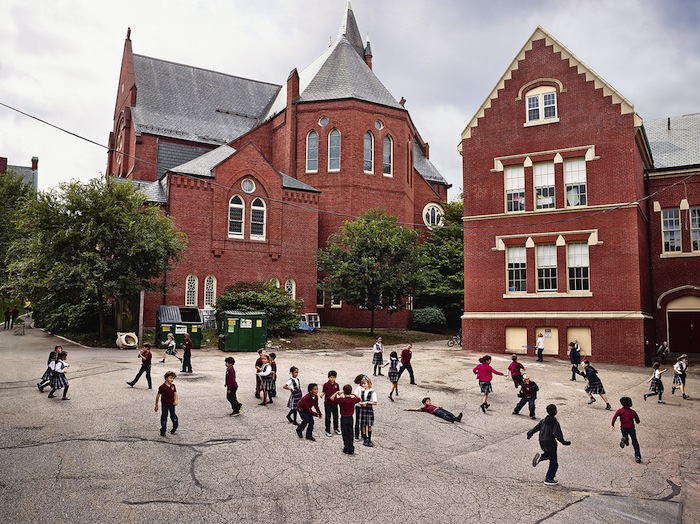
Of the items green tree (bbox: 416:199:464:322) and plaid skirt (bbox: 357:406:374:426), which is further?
green tree (bbox: 416:199:464:322)

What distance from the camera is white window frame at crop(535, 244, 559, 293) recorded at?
2795cm

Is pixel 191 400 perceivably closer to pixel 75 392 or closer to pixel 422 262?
pixel 75 392

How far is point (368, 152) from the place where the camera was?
1714 inches

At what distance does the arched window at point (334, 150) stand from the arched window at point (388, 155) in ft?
12.3

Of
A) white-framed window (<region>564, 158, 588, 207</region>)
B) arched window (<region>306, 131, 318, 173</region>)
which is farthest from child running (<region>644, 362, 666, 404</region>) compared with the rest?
arched window (<region>306, 131, 318, 173</region>)

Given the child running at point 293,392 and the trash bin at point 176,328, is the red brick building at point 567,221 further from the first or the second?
the child running at point 293,392

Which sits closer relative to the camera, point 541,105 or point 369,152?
point 541,105

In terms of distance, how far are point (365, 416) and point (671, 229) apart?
25.2 m

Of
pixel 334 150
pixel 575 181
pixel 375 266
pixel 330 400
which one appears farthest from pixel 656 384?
pixel 334 150

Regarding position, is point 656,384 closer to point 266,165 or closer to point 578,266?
point 578,266

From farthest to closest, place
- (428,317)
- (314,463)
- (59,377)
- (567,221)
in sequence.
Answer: (428,317)
(567,221)
(59,377)
(314,463)

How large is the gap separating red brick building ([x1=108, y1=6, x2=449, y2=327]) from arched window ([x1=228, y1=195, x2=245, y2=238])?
0.21 ft

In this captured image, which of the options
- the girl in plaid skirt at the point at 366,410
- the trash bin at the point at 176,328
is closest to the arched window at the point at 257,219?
the trash bin at the point at 176,328

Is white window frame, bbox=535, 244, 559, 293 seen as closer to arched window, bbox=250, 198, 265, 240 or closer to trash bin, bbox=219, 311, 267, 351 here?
trash bin, bbox=219, 311, 267, 351
